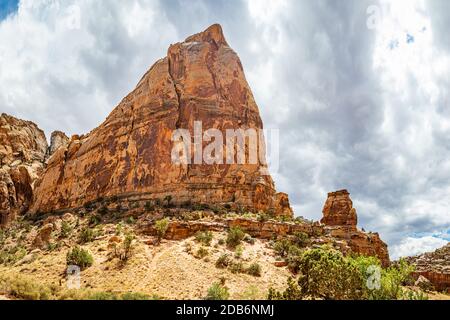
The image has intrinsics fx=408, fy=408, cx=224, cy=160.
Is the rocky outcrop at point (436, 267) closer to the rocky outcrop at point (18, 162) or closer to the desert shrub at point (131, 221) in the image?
the desert shrub at point (131, 221)

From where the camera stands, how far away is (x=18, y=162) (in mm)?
74562

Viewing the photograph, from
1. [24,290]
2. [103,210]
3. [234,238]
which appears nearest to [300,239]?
[234,238]

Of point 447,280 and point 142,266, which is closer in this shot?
point 142,266

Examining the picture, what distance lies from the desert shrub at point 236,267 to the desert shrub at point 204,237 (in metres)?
3.92

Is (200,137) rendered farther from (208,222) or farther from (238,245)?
(238,245)

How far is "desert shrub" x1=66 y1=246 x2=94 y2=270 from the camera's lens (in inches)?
1227

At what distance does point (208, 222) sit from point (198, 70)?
2488 cm

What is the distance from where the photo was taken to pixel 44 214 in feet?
191

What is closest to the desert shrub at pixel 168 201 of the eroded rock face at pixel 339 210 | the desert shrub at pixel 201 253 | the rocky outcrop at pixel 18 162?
the desert shrub at pixel 201 253

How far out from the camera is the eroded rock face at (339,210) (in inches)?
1937

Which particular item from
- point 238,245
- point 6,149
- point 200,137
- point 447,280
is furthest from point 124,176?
point 447,280

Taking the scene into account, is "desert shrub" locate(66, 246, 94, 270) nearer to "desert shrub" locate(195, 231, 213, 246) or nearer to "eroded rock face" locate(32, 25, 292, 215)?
"desert shrub" locate(195, 231, 213, 246)

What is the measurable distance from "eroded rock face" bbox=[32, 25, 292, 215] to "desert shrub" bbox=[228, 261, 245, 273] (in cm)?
1509

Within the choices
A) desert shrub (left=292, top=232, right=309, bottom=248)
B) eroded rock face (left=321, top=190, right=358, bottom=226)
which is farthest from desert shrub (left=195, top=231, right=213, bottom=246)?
eroded rock face (left=321, top=190, right=358, bottom=226)
